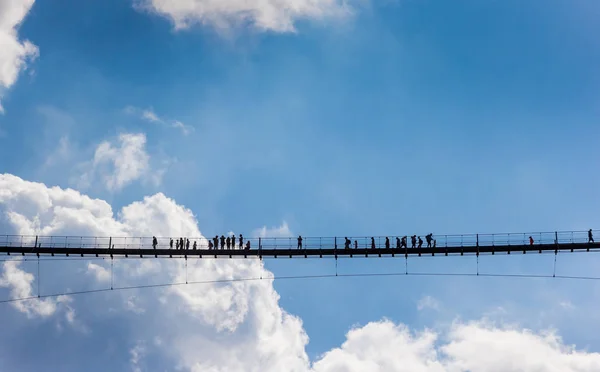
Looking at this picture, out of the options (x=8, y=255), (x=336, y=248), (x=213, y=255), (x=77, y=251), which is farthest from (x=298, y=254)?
(x=8, y=255)

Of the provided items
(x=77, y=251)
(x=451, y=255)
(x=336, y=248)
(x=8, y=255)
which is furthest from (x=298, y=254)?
(x=8, y=255)

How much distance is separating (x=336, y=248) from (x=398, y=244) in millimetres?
5710

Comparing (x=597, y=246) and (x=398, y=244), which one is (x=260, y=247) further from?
(x=597, y=246)

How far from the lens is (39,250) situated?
71.7 m

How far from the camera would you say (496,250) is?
70688 millimetres

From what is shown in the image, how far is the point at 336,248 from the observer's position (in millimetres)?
70625

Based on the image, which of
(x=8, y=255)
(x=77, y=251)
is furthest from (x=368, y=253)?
(x=8, y=255)

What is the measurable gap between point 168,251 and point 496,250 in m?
30.2

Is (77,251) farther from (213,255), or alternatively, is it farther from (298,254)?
(298,254)

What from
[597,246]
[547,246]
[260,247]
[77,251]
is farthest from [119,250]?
[597,246]

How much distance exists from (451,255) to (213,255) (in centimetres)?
2201

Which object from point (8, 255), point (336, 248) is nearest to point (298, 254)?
point (336, 248)

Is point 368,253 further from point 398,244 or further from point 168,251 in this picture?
point 168,251

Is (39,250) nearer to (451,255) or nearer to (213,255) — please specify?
(213,255)
